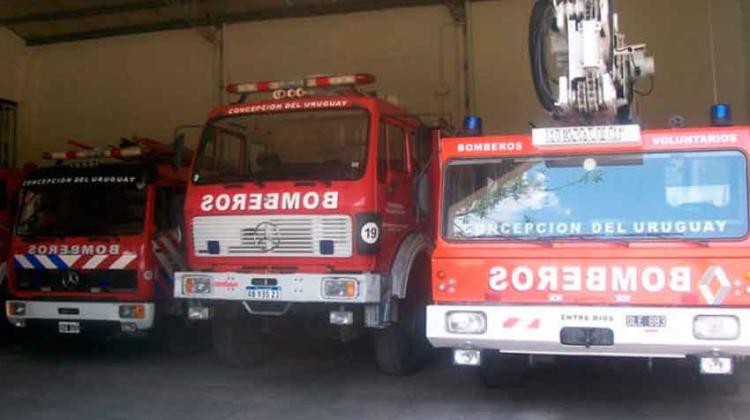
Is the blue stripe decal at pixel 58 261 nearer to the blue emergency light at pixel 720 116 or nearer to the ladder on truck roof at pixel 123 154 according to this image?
the ladder on truck roof at pixel 123 154

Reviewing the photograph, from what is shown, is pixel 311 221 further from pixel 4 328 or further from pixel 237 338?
pixel 4 328

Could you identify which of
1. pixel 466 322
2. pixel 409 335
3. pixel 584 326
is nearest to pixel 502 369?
pixel 409 335

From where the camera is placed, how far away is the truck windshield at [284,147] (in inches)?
291

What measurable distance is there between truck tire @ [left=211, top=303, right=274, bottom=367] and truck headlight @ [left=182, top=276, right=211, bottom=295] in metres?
0.37

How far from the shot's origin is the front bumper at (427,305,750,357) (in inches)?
210

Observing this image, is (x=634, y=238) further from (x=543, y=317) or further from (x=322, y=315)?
(x=322, y=315)

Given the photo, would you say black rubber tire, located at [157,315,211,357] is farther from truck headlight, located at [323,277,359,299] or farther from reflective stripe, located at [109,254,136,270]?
truck headlight, located at [323,277,359,299]

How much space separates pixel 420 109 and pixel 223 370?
19.9 ft

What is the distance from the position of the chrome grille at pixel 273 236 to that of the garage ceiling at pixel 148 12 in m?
6.82

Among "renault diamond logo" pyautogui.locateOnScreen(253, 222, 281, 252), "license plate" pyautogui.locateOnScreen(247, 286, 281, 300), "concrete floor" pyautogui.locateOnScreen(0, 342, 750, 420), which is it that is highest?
"renault diamond logo" pyautogui.locateOnScreen(253, 222, 281, 252)

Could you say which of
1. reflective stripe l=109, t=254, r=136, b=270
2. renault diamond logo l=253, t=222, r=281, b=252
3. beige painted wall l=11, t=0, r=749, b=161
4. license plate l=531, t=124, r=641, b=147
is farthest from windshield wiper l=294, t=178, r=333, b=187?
beige painted wall l=11, t=0, r=749, b=161

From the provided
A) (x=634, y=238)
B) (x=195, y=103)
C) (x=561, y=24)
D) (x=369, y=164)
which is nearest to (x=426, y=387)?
(x=369, y=164)

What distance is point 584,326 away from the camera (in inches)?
218

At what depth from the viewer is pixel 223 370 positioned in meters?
8.52
